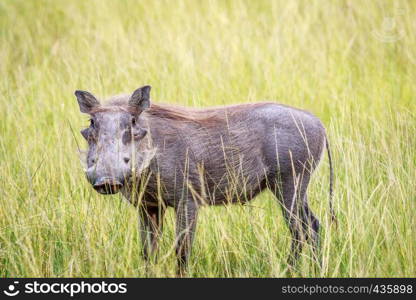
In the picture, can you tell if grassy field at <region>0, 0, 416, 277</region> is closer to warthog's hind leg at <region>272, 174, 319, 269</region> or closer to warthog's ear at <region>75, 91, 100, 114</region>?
warthog's hind leg at <region>272, 174, 319, 269</region>

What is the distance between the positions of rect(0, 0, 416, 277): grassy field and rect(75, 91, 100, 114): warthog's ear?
468 mm

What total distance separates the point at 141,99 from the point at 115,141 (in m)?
0.35

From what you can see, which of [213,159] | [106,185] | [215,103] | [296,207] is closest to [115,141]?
[106,185]

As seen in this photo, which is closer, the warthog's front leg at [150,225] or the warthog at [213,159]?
the warthog at [213,159]

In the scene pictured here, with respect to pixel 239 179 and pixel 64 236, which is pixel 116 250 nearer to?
pixel 64 236

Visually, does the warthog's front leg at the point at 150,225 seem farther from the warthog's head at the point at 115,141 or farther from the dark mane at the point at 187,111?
the dark mane at the point at 187,111

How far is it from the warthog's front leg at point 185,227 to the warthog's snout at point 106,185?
1.72ft

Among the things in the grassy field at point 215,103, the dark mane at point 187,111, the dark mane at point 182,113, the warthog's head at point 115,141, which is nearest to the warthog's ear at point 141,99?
the warthog's head at point 115,141

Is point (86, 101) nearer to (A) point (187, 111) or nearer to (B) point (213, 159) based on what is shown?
(A) point (187, 111)

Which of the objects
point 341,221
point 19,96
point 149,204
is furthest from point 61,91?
point 341,221

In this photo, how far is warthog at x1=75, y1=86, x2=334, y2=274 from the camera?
3.48 metres

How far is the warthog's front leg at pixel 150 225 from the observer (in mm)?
3604

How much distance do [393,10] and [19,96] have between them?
327 centimetres

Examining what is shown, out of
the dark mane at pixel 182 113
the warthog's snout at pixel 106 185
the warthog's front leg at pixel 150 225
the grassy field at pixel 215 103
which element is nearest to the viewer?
the warthog's snout at pixel 106 185
